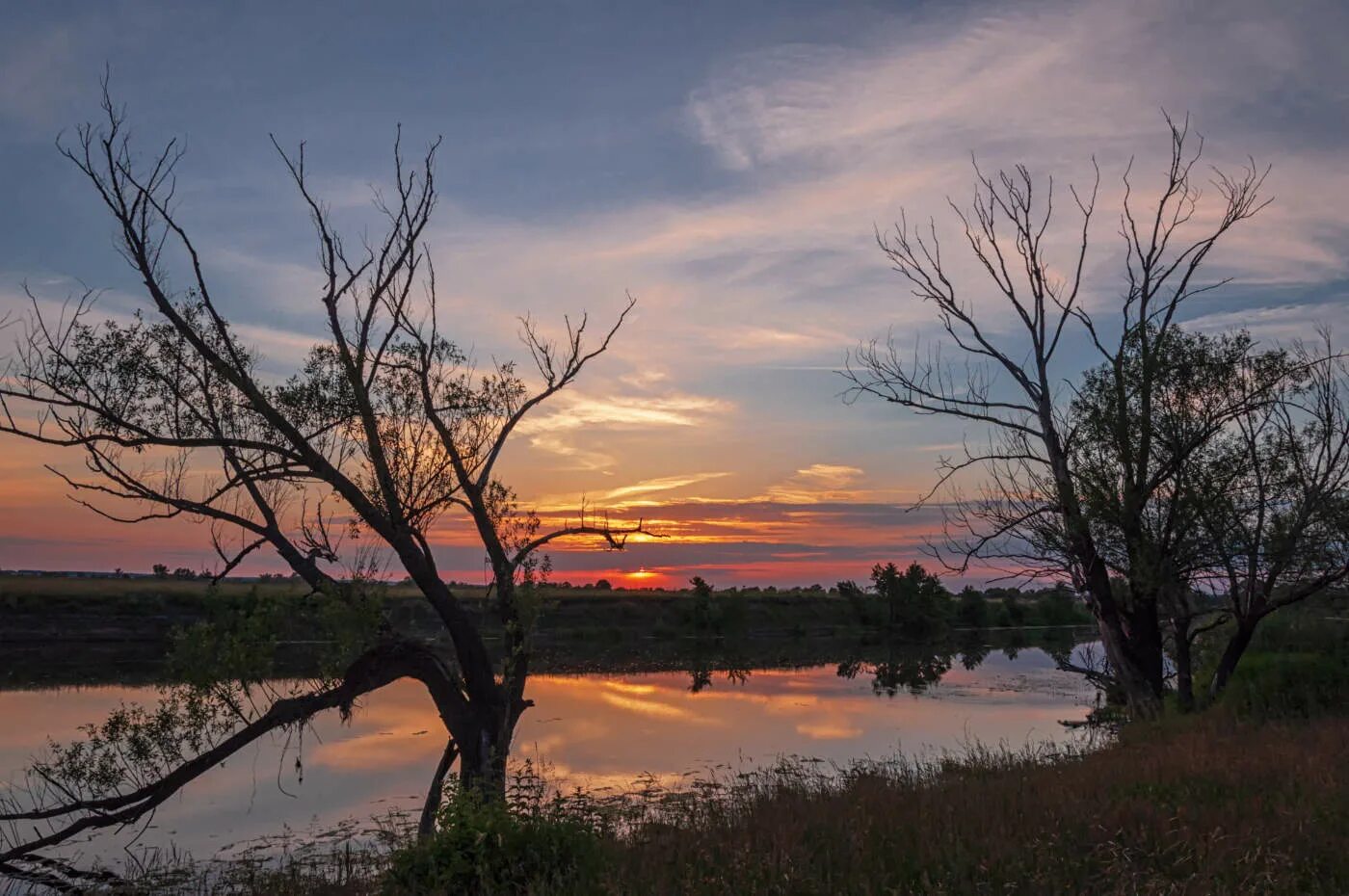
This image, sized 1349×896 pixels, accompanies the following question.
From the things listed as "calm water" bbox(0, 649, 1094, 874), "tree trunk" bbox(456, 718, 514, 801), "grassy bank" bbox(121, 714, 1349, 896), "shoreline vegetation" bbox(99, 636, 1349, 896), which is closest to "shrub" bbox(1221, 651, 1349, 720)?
"shoreline vegetation" bbox(99, 636, 1349, 896)

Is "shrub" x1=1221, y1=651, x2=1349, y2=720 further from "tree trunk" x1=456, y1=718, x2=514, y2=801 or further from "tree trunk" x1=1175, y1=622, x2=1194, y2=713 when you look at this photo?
"tree trunk" x1=456, y1=718, x2=514, y2=801

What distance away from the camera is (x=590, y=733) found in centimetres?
3194

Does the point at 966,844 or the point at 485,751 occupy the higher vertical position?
the point at 966,844

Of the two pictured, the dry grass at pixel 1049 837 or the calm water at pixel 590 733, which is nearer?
the dry grass at pixel 1049 837

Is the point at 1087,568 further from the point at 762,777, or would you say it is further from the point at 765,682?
the point at 765,682

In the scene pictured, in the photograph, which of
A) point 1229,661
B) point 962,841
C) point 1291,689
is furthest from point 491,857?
point 1229,661

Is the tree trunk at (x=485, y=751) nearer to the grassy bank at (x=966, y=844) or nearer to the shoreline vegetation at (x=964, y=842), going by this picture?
the shoreline vegetation at (x=964, y=842)

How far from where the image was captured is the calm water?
71.6ft

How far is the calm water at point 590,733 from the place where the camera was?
21.8 metres

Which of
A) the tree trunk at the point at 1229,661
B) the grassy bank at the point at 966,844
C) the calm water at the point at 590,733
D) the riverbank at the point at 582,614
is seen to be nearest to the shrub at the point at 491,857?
the grassy bank at the point at 966,844

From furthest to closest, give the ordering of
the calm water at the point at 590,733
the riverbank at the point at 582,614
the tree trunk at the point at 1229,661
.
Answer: the riverbank at the point at 582,614 → the calm water at the point at 590,733 → the tree trunk at the point at 1229,661

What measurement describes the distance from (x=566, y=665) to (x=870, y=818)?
47090mm

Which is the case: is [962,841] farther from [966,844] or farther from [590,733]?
[590,733]

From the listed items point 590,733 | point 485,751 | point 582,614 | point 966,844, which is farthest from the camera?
point 582,614
